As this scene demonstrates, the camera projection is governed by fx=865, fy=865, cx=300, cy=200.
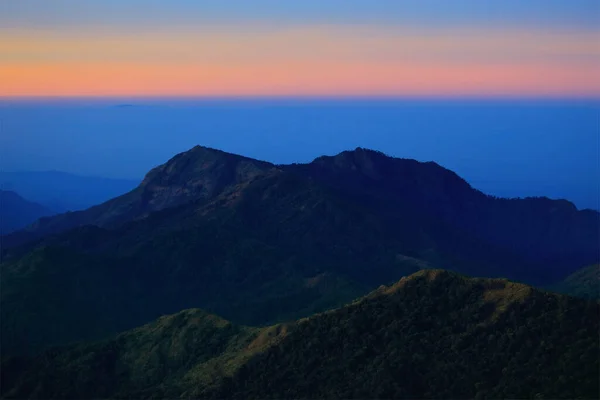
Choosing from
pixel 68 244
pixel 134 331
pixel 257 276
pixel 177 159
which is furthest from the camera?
pixel 177 159

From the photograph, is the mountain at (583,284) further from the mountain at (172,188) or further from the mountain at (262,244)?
the mountain at (172,188)

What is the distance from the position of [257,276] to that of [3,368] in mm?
32266

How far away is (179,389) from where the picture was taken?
148 ft

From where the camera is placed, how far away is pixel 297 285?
250 ft

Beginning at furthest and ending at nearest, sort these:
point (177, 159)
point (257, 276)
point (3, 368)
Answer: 1. point (177, 159)
2. point (257, 276)
3. point (3, 368)

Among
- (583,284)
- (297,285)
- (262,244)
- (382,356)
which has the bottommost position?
(583,284)

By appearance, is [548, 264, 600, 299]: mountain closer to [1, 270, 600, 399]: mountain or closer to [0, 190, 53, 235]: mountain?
[1, 270, 600, 399]: mountain

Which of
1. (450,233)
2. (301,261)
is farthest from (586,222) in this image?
(301,261)

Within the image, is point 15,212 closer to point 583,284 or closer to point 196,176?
point 196,176

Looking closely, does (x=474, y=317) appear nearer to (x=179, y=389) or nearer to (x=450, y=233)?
(x=179, y=389)

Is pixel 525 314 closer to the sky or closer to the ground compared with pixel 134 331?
closer to the sky

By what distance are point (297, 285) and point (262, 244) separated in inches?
378

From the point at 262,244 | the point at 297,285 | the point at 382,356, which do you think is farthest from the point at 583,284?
the point at 382,356

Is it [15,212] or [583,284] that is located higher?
[15,212]
